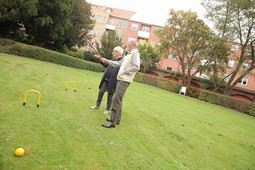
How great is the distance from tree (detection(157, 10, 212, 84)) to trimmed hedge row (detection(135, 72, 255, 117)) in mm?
3586

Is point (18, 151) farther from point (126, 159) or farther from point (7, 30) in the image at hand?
point (7, 30)

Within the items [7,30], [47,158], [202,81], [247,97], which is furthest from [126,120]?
[247,97]

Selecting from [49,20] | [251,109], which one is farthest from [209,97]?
[49,20]

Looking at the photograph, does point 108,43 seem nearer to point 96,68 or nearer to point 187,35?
point 96,68

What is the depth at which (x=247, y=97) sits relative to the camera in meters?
32.6

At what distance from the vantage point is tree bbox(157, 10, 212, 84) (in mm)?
25922

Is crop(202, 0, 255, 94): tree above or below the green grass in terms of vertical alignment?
above

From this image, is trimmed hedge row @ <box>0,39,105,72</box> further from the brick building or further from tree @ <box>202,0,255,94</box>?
the brick building

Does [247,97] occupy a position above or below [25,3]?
below

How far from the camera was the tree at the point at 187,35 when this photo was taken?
85.0ft

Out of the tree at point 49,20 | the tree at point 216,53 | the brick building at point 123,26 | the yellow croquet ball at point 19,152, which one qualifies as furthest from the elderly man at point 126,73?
the brick building at point 123,26

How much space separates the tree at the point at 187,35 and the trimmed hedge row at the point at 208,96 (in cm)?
359

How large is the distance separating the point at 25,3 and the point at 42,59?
196 inches

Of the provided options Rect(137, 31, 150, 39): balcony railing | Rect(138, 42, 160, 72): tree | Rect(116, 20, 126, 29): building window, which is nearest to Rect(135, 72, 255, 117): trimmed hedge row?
Rect(138, 42, 160, 72): tree
